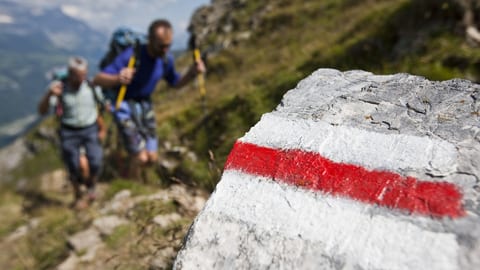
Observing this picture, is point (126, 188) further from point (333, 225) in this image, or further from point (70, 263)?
point (333, 225)

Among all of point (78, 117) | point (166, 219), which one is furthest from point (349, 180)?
point (78, 117)

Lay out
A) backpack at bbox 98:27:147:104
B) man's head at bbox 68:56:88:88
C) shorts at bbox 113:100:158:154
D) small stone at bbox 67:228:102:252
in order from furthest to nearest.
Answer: man's head at bbox 68:56:88:88 → shorts at bbox 113:100:158:154 → backpack at bbox 98:27:147:104 → small stone at bbox 67:228:102:252

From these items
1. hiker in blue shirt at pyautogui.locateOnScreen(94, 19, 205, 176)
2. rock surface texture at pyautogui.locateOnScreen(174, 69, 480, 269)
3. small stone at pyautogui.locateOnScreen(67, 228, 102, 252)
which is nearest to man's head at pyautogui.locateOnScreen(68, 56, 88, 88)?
hiker in blue shirt at pyautogui.locateOnScreen(94, 19, 205, 176)

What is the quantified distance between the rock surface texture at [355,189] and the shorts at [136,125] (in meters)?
5.07

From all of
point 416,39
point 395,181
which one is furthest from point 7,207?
point 395,181

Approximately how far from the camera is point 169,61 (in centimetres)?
712

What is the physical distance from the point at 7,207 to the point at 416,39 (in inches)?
429

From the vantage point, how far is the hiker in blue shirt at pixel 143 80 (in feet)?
21.5

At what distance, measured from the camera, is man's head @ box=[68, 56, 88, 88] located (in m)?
7.24

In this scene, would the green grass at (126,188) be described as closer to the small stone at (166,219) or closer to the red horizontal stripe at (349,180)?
the small stone at (166,219)

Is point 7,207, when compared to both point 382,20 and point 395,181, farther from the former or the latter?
point 395,181

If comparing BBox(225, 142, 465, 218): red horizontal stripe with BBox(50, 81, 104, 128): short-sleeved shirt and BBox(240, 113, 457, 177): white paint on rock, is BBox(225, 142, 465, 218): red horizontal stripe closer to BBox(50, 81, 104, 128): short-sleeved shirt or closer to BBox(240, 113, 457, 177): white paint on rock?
BBox(240, 113, 457, 177): white paint on rock

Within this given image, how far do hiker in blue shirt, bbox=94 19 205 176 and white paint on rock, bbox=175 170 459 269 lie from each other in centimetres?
496

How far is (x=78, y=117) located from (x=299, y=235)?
6639mm
